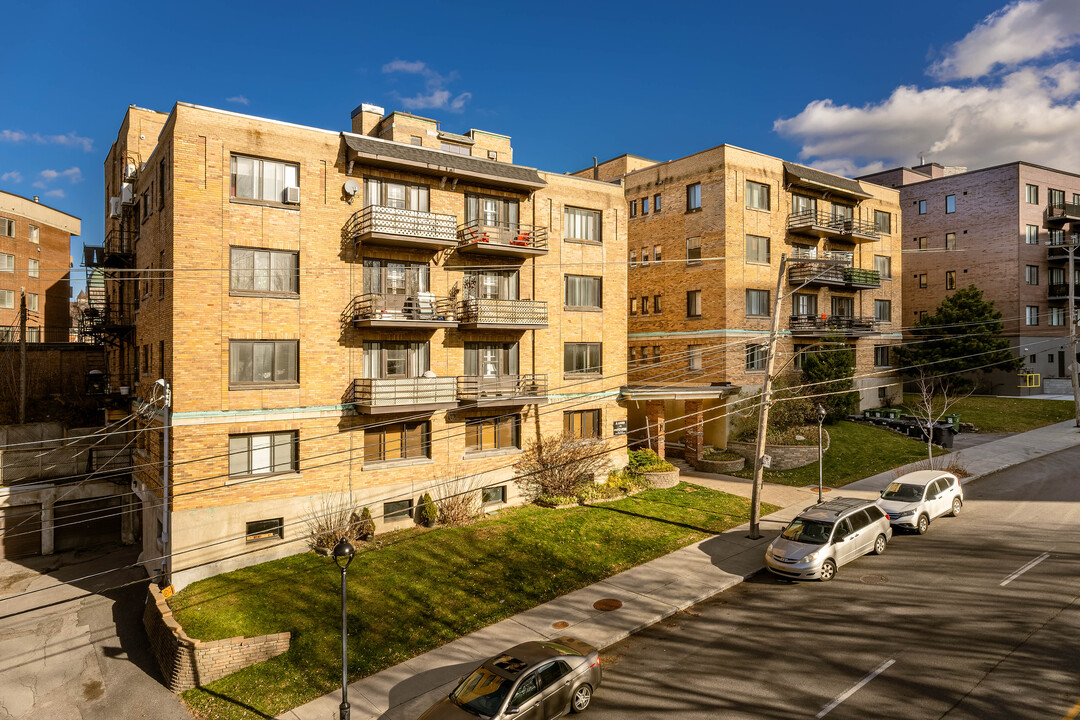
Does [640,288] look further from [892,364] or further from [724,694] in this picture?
[724,694]

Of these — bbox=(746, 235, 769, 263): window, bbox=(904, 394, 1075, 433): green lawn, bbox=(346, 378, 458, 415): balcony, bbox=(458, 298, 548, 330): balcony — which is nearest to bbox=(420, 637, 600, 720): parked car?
bbox=(346, 378, 458, 415): balcony

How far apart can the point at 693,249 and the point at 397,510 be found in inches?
952

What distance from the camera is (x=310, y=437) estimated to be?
842 inches

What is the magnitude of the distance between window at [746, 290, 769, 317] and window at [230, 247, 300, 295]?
26.3 metres

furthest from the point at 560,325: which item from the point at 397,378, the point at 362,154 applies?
the point at 362,154

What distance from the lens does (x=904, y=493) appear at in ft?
73.9

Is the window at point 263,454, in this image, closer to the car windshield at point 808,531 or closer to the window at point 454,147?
the car windshield at point 808,531

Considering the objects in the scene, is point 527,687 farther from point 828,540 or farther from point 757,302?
point 757,302

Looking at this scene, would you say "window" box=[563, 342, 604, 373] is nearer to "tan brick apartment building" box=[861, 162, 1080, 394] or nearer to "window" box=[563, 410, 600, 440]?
"window" box=[563, 410, 600, 440]

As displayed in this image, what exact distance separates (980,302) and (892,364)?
24.5ft

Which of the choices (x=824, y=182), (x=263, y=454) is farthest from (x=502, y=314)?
(x=824, y=182)

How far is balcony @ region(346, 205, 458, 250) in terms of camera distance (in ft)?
71.0

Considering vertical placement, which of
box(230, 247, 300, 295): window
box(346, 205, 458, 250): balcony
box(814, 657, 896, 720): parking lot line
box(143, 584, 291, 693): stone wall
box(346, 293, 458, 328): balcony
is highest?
box(346, 205, 458, 250): balcony

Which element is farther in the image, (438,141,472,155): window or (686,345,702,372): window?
(686,345,702,372): window
